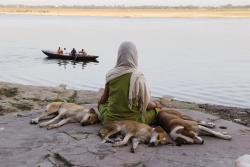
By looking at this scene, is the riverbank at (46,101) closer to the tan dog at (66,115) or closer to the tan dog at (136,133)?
the tan dog at (66,115)

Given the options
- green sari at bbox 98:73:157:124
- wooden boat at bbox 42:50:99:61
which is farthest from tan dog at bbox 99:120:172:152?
wooden boat at bbox 42:50:99:61

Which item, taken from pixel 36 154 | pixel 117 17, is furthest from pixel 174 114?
pixel 117 17

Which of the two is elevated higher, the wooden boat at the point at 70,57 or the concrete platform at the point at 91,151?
the concrete platform at the point at 91,151

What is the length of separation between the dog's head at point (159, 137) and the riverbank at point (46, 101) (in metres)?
3.51

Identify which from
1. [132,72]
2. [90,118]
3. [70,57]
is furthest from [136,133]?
[70,57]

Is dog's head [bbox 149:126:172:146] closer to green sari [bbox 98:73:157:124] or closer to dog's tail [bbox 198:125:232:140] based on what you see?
green sari [bbox 98:73:157:124]

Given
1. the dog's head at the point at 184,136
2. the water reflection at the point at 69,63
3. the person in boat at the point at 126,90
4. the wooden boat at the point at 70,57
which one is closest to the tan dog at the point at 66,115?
the person in boat at the point at 126,90

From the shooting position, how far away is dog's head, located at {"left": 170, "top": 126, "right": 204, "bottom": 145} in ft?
21.6

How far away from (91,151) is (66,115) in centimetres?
166

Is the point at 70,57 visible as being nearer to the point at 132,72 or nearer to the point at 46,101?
the point at 46,101

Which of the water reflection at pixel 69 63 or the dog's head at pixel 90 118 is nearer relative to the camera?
the dog's head at pixel 90 118

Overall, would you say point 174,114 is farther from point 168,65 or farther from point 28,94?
point 168,65

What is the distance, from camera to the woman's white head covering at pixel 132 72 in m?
6.66

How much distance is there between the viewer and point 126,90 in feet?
22.6
